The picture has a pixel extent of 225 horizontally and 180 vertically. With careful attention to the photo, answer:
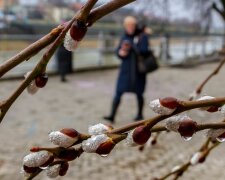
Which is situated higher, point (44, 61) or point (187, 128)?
point (44, 61)

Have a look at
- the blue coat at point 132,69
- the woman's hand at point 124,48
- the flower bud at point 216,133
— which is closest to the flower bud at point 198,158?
the flower bud at point 216,133

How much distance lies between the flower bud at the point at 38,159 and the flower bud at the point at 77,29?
0.61 feet

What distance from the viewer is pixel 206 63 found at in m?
19.6

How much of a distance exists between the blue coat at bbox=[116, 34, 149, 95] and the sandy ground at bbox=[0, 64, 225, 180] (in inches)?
24.2

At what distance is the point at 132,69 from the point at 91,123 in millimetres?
983

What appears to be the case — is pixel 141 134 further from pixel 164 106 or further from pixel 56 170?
pixel 56 170

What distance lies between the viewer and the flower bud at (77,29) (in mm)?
722

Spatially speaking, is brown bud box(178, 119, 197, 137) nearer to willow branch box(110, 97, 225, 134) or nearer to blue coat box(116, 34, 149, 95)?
willow branch box(110, 97, 225, 134)

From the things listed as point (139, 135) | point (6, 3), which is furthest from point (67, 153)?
point (6, 3)

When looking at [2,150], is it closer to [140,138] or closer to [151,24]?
Result: [140,138]

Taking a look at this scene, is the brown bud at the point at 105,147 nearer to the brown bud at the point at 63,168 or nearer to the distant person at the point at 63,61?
the brown bud at the point at 63,168

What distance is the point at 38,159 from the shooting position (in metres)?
0.76

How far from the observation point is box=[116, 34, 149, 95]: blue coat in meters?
7.03

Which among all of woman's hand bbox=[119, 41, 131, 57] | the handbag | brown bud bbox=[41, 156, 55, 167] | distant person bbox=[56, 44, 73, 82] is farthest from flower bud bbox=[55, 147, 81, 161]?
distant person bbox=[56, 44, 73, 82]
